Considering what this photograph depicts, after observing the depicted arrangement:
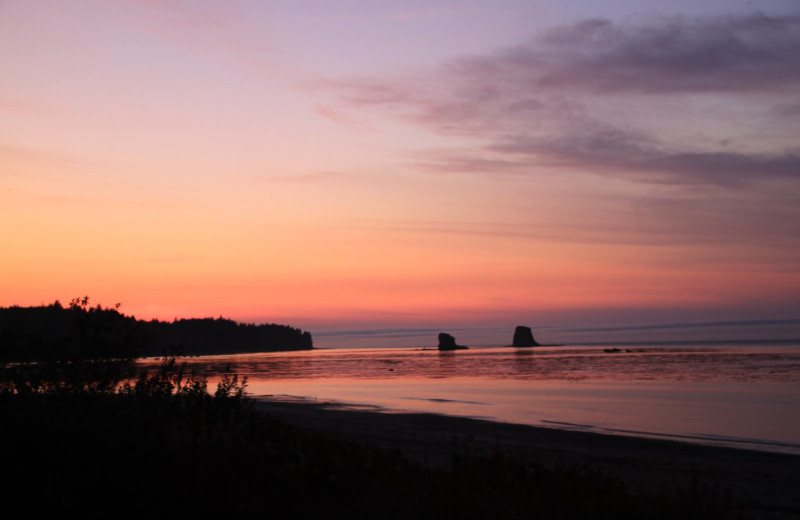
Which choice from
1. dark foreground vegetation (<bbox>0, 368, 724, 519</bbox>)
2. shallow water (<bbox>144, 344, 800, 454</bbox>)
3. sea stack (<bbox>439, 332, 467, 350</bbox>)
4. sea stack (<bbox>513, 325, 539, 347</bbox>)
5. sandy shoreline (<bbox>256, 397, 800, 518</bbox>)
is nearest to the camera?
dark foreground vegetation (<bbox>0, 368, 724, 519</bbox>)

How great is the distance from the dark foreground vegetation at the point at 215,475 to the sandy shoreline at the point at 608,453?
49.3 inches

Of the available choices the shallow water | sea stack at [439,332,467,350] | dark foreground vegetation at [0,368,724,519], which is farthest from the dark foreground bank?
sea stack at [439,332,467,350]

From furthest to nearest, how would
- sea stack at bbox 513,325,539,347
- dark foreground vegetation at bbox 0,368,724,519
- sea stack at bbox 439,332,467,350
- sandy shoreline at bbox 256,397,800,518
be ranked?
sea stack at bbox 513,325,539,347 → sea stack at bbox 439,332,467,350 → sandy shoreline at bbox 256,397,800,518 → dark foreground vegetation at bbox 0,368,724,519

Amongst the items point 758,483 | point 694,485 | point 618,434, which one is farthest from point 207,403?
point 618,434

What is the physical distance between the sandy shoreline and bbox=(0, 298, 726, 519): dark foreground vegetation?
1.25 m

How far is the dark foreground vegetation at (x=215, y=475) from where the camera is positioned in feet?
25.5

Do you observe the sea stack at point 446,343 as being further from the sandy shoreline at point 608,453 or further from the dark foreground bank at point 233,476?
the dark foreground bank at point 233,476

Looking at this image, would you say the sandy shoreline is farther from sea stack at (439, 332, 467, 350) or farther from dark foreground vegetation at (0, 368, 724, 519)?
sea stack at (439, 332, 467, 350)

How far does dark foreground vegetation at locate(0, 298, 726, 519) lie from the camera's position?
7.77 m

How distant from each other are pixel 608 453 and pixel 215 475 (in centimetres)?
1276

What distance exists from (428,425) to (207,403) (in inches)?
524

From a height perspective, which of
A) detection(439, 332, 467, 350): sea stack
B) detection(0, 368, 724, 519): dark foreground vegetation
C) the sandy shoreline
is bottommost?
detection(439, 332, 467, 350): sea stack

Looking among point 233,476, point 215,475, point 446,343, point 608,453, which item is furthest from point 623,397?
point 446,343

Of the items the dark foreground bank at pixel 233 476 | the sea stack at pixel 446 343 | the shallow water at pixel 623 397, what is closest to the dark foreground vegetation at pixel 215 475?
the dark foreground bank at pixel 233 476
